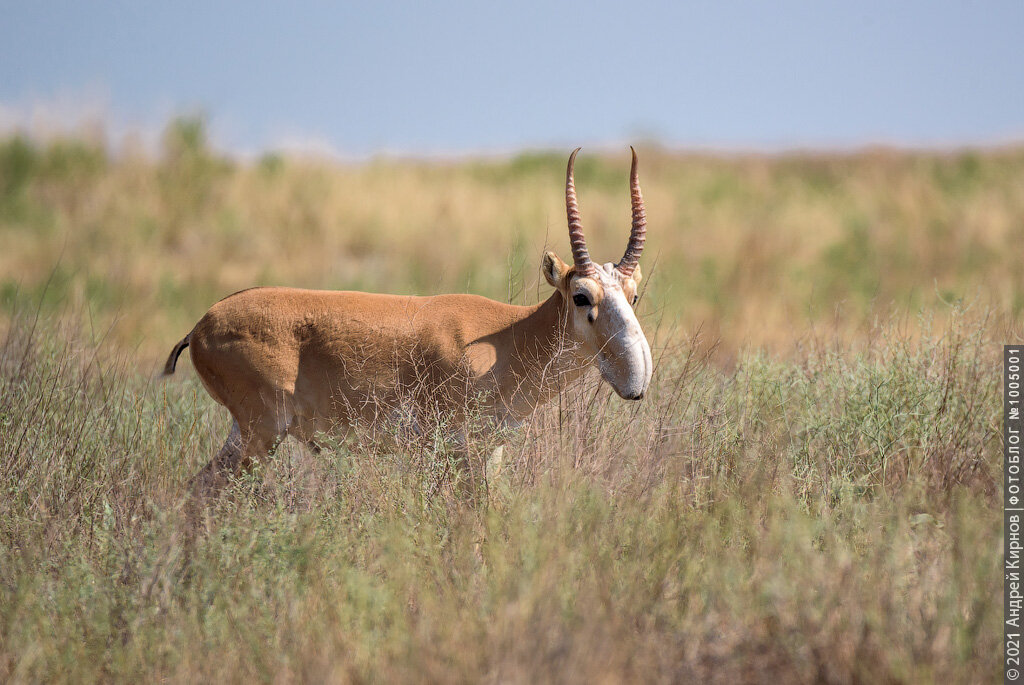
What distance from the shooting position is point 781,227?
18.5m

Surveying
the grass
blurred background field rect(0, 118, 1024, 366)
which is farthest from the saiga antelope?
blurred background field rect(0, 118, 1024, 366)

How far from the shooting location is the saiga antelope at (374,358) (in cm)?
527

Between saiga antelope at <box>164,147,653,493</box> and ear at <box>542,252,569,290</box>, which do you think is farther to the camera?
saiga antelope at <box>164,147,653,493</box>

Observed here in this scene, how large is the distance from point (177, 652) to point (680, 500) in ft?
7.68

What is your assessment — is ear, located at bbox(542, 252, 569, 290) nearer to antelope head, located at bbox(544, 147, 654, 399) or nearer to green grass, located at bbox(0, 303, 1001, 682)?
antelope head, located at bbox(544, 147, 654, 399)

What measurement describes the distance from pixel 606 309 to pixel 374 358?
1467 millimetres

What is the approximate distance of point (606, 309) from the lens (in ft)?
16.0

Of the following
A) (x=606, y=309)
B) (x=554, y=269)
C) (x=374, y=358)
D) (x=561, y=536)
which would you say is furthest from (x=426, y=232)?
(x=561, y=536)

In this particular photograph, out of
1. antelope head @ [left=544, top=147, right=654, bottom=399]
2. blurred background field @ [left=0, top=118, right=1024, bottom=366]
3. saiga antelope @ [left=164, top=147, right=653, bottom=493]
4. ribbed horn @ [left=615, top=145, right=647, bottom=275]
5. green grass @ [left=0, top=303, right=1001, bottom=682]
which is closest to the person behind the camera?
green grass @ [left=0, top=303, right=1001, bottom=682]

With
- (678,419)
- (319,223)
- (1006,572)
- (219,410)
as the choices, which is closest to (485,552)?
(678,419)

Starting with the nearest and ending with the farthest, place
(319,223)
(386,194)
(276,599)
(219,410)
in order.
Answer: (276,599), (219,410), (319,223), (386,194)

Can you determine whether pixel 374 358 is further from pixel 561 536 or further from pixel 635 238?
pixel 561 536

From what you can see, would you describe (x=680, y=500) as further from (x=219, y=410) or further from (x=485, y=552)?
(x=219, y=410)

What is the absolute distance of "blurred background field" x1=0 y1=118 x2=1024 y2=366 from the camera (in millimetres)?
14734
